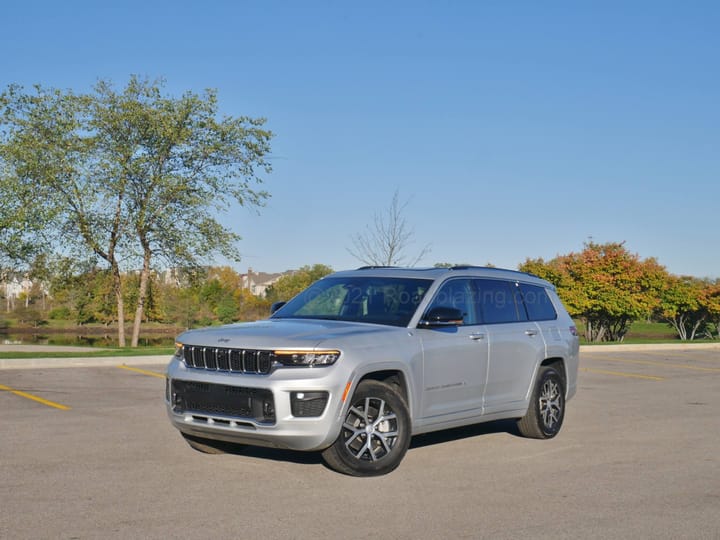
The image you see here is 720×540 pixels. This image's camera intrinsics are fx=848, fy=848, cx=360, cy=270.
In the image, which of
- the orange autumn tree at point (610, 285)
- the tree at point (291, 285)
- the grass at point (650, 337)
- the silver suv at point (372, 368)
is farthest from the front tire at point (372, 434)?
the tree at point (291, 285)

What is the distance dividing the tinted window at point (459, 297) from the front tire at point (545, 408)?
1.36 m

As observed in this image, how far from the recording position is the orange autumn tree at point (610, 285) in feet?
184

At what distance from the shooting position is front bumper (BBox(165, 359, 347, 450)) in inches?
271

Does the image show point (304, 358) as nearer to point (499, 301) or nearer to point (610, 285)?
point (499, 301)

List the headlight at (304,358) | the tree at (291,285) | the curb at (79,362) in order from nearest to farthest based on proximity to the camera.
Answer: the headlight at (304,358) → the curb at (79,362) → the tree at (291,285)

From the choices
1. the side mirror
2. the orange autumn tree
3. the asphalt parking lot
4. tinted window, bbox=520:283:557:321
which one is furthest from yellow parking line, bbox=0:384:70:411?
the orange autumn tree

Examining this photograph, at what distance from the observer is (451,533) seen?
5.50m

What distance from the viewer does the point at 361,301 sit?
28.0 ft

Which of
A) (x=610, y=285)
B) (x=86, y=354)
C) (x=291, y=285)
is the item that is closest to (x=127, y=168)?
(x=86, y=354)

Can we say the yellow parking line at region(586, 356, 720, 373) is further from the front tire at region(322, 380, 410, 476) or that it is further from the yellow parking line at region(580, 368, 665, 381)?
the front tire at region(322, 380, 410, 476)

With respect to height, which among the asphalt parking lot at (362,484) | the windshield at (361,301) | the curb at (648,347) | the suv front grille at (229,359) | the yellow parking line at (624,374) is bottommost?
the asphalt parking lot at (362,484)

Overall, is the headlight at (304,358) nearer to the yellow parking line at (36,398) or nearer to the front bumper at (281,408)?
the front bumper at (281,408)

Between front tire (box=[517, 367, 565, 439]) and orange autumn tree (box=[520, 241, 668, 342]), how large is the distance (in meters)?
46.4

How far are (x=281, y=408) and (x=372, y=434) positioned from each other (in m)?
0.91
